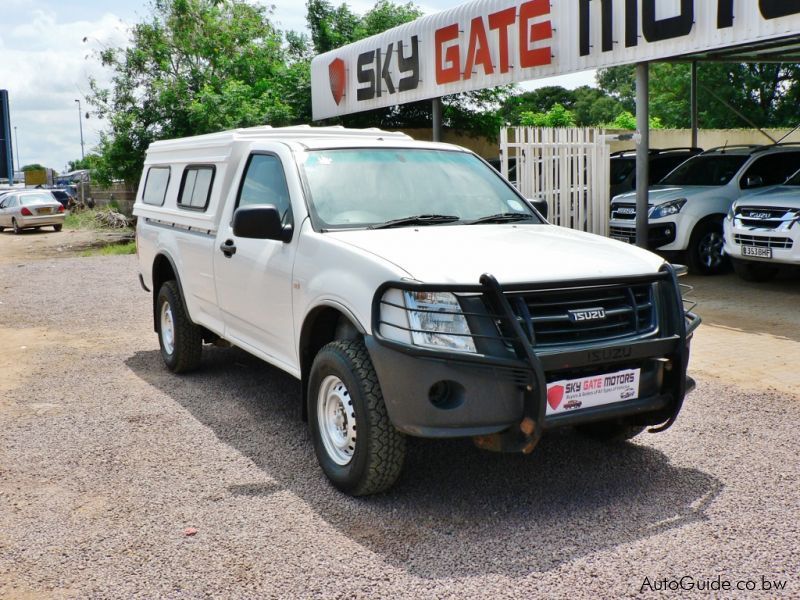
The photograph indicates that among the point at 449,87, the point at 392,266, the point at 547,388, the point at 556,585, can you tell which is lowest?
the point at 556,585

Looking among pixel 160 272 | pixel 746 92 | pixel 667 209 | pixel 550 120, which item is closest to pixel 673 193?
pixel 667 209

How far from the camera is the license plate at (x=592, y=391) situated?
13.7ft

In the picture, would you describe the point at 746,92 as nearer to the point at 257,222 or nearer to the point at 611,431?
the point at 611,431

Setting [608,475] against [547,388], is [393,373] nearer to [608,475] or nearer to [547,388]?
[547,388]

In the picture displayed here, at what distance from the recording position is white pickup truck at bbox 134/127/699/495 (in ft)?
13.5

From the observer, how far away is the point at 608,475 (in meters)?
4.91

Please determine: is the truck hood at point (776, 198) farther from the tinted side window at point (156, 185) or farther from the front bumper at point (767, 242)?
the tinted side window at point (156, 185)

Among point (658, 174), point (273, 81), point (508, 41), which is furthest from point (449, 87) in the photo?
point (273, 81)

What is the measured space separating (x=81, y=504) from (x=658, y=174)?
1304cm

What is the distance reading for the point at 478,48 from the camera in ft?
48.0

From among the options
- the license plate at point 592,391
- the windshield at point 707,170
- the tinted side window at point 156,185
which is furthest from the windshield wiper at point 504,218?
the windshield at point 707,170

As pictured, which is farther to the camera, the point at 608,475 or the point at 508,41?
the point at 508,41

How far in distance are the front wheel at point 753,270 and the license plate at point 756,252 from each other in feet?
2.60

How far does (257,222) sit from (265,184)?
0.92m
